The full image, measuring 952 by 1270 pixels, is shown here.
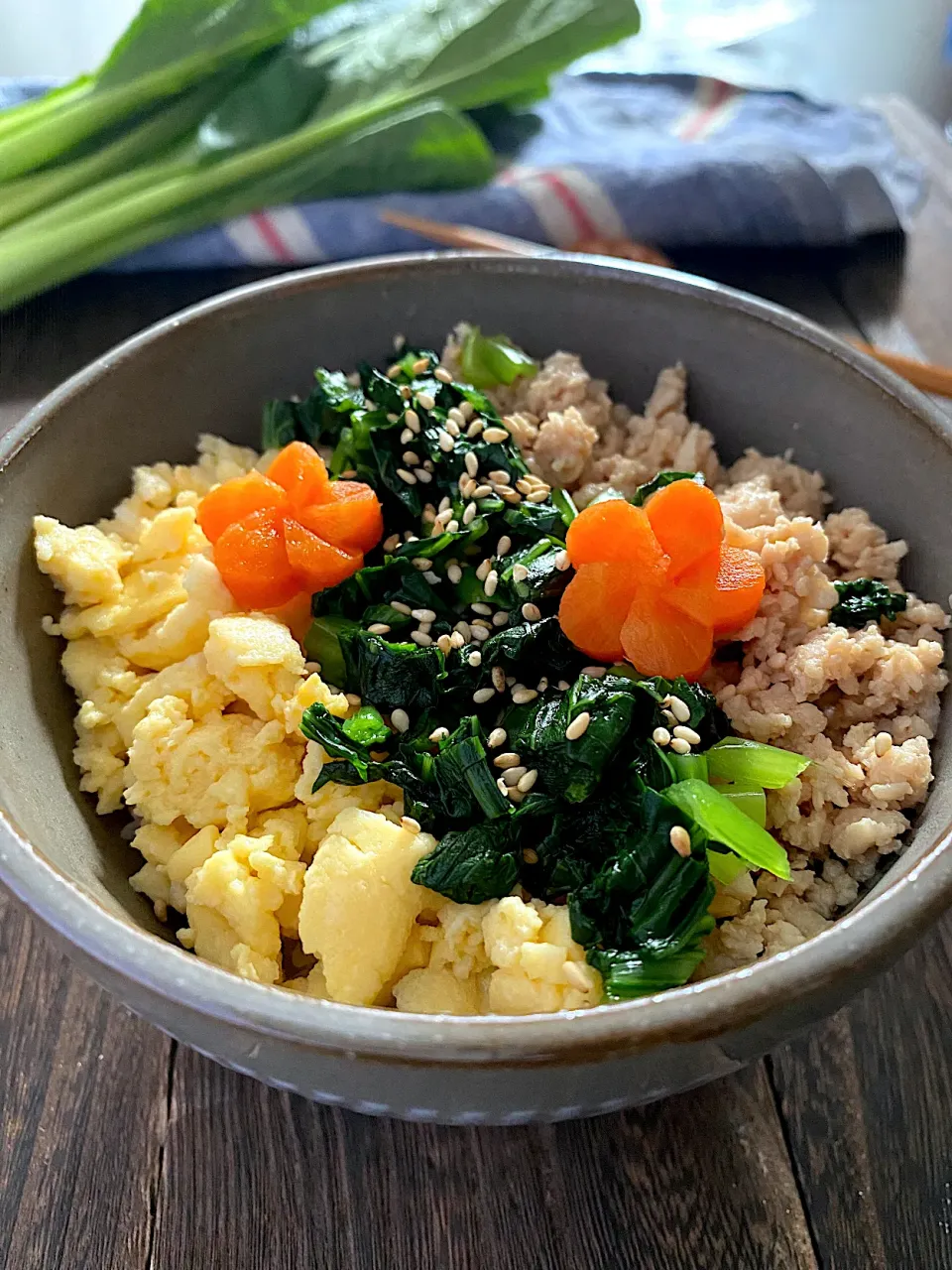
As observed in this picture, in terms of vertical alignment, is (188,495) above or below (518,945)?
above

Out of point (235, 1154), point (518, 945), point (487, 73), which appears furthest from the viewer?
point (487, 73)

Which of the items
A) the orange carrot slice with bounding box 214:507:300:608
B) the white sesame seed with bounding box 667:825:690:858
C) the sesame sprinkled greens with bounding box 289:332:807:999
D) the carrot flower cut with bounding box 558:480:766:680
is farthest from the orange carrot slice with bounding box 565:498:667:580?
the orange carrot slice with bounding box 214:507:300:608

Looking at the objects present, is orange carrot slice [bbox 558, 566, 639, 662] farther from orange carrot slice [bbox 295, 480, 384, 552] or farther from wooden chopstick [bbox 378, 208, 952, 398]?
wooden chopstick [bbox 378, 208, 952, 398]

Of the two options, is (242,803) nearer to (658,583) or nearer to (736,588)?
(658,583)

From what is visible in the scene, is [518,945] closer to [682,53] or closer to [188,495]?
[188,495]

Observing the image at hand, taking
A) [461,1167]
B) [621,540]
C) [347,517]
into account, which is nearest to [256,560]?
[347,517]

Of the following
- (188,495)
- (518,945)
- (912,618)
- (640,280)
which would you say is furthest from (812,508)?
(188,495)
